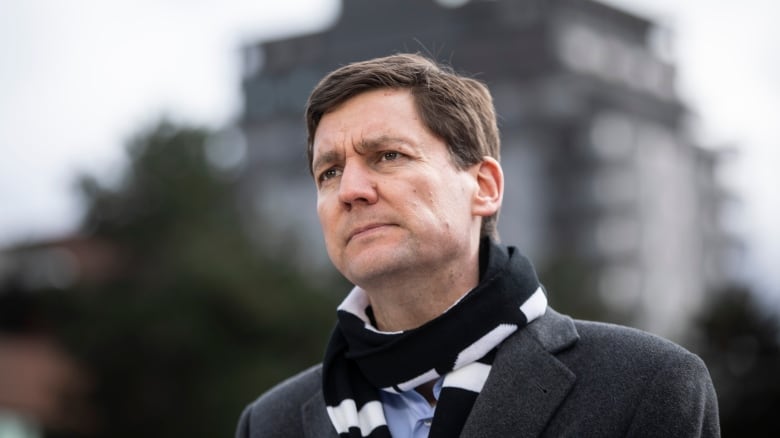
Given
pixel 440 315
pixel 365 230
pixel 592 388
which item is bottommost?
pixel 592 388

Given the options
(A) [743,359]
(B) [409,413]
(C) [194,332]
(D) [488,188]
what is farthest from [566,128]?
(B) [409,413]

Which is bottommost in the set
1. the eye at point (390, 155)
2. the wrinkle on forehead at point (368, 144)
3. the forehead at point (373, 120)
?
the eye at point (390, 155)

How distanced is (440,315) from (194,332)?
27735 millimetres

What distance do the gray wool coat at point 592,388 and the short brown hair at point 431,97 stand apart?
1.68 feet

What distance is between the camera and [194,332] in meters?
29.9

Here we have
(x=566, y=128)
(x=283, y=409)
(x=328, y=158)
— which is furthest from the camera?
(x=566, y=128)

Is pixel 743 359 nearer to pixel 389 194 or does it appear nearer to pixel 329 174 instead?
pixel 329 174

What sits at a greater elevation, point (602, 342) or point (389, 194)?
point (389, 194)

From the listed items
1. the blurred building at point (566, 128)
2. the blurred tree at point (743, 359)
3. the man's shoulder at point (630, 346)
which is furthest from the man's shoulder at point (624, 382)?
the blurred building at point (566, 128)

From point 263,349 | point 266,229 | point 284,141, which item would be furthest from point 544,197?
point 263,349

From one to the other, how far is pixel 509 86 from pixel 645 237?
13.6m

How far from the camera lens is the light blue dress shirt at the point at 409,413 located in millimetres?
3032

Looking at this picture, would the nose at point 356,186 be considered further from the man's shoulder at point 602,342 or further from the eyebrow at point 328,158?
the man's shoulder at point 602,342

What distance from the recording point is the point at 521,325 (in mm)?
3033
